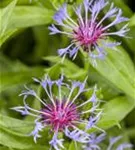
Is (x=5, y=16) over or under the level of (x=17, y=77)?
over

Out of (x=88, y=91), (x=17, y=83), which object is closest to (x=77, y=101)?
(x=88, y=91)

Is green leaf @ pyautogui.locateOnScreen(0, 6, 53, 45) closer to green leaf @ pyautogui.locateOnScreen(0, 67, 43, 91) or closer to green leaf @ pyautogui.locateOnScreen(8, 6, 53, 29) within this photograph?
green leaf @ pyautogui.locateOnScreen(8, 6, 53, 29)

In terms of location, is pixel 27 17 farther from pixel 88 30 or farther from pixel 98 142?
pixel 98 142

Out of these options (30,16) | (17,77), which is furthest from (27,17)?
(17,77)

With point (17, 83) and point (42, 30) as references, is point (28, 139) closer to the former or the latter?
point (17, 83)

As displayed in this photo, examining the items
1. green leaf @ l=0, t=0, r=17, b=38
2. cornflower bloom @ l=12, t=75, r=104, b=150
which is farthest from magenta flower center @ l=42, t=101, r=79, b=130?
green leaf @ l=0, t=0, r=17, b=38

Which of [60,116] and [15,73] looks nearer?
[60,116]
